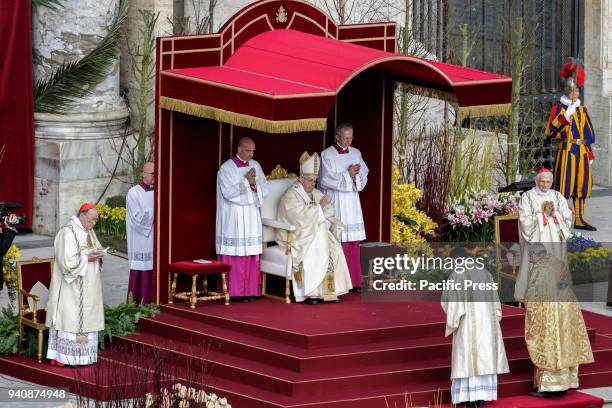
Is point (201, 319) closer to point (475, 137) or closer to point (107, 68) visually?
point (107, 68)

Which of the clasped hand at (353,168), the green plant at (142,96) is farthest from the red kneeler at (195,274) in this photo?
the green plant at (142,96)

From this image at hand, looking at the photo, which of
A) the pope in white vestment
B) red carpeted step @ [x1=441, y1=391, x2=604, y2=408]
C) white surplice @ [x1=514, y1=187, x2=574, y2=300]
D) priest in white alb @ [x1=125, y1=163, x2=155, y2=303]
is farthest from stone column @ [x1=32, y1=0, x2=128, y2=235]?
red carpeted step @ [x1=441, y1=391, x2=604, y2=408]

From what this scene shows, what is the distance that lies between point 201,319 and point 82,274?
139 cm

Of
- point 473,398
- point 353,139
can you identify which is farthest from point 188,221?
point 473,398

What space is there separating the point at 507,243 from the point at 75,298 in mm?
5344

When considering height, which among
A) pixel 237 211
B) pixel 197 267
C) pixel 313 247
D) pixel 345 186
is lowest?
pixel 197 267

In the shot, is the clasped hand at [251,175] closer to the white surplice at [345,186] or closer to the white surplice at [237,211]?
the white surplice at [237,211]

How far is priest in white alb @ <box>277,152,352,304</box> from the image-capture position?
18.8m

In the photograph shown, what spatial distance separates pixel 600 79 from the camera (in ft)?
92.2

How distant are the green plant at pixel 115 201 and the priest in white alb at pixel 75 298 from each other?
17.4 ft

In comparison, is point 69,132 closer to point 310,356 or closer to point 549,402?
point 310,356

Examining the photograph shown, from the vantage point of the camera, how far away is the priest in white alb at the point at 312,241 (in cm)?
1881

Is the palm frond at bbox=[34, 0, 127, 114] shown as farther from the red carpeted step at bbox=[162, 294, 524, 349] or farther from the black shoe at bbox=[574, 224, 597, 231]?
the black shoe at bbox=[574, 224, 597, 231]

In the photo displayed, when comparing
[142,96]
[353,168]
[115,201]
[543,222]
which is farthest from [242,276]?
[142,96]
